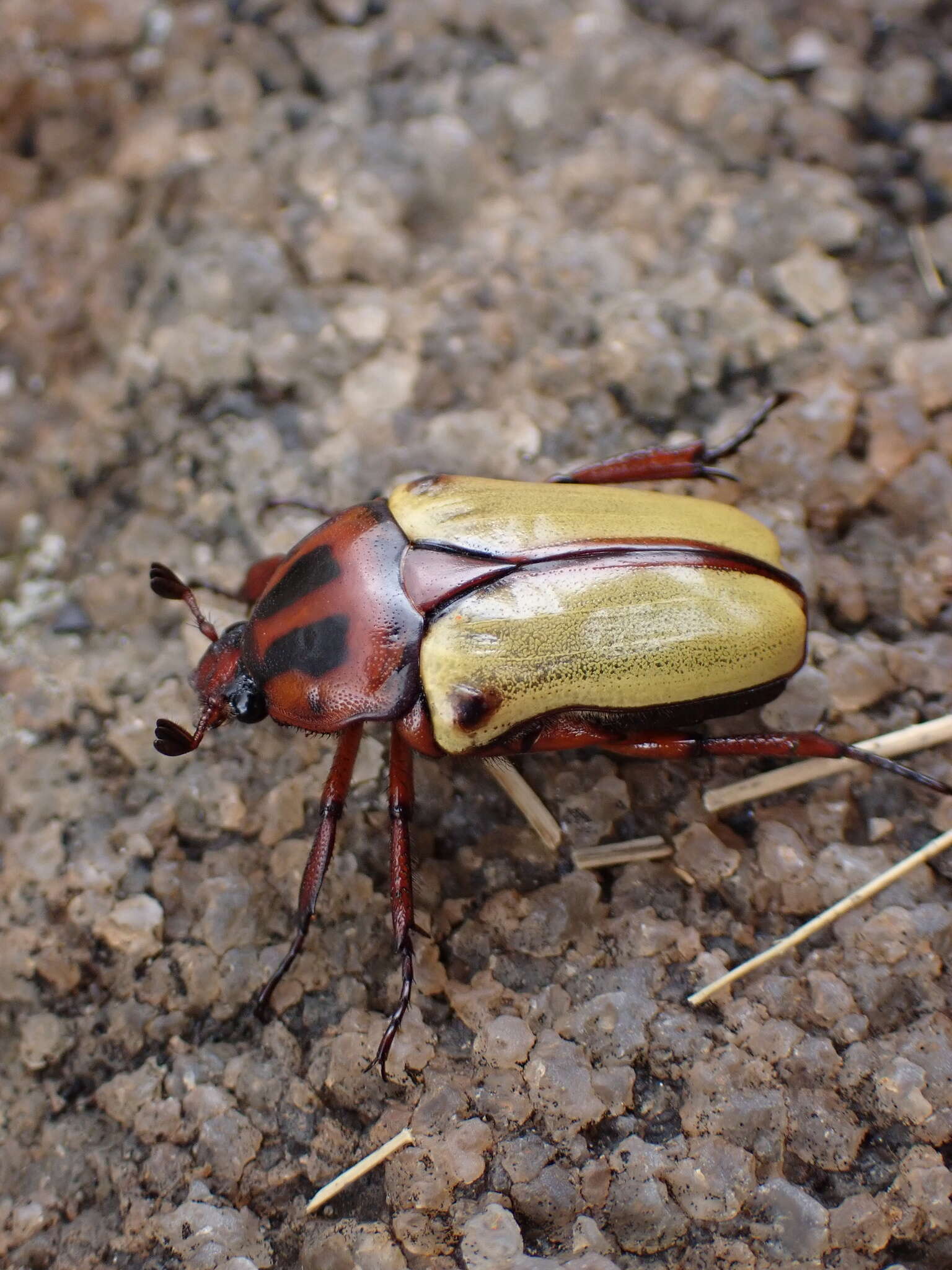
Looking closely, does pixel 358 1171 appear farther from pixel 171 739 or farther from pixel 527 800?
pixel 171 739

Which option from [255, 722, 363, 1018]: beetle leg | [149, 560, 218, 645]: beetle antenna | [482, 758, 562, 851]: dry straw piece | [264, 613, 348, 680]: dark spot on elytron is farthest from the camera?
[149, 560, 218, 645]: beetle antenna

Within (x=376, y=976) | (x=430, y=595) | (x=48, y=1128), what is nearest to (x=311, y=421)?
(x=430, y=595)

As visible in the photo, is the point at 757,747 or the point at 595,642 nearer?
the point at 595,642

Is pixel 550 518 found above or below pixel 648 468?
above

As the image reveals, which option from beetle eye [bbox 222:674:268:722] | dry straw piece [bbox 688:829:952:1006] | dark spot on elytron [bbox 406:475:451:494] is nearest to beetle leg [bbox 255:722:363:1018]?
beetle eye [bbox 222:674:268:722]

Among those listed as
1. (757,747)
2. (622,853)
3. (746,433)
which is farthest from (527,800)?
(746,433)

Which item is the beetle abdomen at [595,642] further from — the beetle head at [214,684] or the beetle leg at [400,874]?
the beetle head at [214,684]

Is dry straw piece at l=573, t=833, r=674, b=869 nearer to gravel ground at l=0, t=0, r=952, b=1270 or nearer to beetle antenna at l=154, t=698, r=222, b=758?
gravel ground at l=0, t=0, r=952, b=1270

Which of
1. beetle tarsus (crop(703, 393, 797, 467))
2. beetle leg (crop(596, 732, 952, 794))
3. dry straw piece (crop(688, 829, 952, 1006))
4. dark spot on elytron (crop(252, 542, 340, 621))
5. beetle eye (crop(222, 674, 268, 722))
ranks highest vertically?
dark spot on elytron (crop(252, 542, 340, 621))
